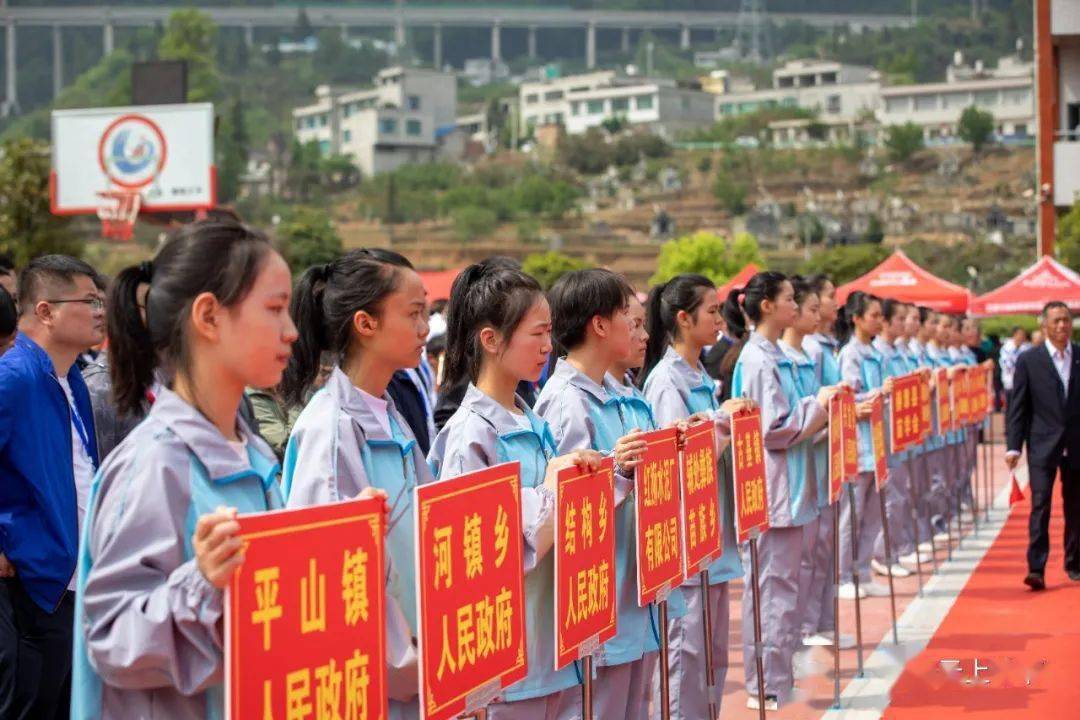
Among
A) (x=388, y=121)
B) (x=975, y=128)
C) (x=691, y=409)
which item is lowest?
(x=691, y=409)

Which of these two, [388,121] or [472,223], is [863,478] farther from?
[388,121]

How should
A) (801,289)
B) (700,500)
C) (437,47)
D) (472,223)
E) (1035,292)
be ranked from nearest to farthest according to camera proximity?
(700,500) < (801,289) < (1035,292) < (472,223) < (437,47)

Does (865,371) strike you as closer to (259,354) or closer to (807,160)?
(259,354)

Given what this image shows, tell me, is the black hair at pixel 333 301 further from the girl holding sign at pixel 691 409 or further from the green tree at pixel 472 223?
the green tree at pixel 472 223

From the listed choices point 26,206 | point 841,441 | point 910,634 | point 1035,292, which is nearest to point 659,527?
point 841,441

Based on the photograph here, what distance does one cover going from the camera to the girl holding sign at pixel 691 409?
5.32 metres

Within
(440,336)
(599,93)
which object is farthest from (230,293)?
(599,93)

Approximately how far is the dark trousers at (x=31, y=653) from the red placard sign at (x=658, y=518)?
1.51m

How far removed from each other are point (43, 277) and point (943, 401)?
757 cm

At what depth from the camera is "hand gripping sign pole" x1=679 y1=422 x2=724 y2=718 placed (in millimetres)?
4484

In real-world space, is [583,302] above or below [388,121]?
below

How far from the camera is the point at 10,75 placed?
152 meters

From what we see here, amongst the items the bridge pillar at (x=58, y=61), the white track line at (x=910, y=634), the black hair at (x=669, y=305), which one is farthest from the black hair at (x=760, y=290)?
the bridge pillar at (x=58, y=61)

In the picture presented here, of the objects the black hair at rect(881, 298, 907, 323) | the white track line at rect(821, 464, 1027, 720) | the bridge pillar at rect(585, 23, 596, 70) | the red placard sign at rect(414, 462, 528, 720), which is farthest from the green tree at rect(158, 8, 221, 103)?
the red placard sign at rect(414, 462, 528, 720)
